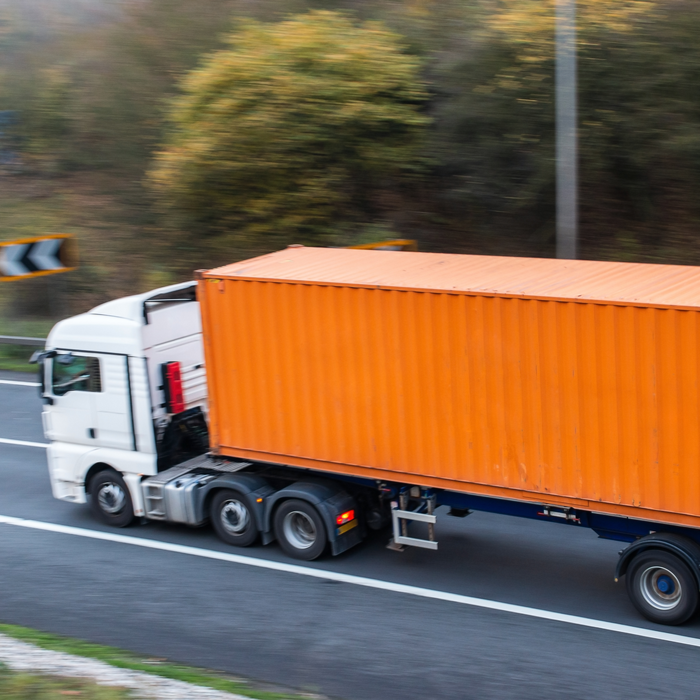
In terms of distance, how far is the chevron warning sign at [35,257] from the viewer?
49.3 feet

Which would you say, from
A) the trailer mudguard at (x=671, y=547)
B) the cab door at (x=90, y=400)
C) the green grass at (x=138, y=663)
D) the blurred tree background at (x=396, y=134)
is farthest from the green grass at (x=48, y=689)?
the blurred tree background at (x=396, y=134)

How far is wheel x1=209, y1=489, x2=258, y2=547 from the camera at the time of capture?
373 inches

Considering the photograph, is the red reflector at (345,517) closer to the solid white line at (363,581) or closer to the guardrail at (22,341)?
the solid white line at (363,581)

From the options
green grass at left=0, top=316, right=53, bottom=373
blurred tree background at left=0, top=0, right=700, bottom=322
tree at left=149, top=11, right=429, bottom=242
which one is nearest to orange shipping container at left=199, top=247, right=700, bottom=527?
blurred tree background at left=0, top=0, right=700, bottom=322

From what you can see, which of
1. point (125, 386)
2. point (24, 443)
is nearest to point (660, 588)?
point (125, 386)

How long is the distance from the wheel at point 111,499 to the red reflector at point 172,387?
44.4 inches

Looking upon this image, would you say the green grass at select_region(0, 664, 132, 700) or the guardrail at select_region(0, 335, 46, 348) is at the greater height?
the guardrail at select_region(0, 335, 46, 348)

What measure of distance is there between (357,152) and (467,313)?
11.2m

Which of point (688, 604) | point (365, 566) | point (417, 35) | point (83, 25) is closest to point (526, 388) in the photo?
point (688, 604)

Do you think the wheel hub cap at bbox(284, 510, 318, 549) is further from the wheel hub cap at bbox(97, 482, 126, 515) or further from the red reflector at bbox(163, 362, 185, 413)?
the wheel hub cap at bbox(97, 482, 126, 515)

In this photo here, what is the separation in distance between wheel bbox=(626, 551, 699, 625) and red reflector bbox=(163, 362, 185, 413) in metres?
5.09

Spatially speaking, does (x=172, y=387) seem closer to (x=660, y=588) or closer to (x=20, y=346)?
(x=660, y=588)

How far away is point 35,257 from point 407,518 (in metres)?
9.79

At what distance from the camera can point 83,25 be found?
99.8 ft
